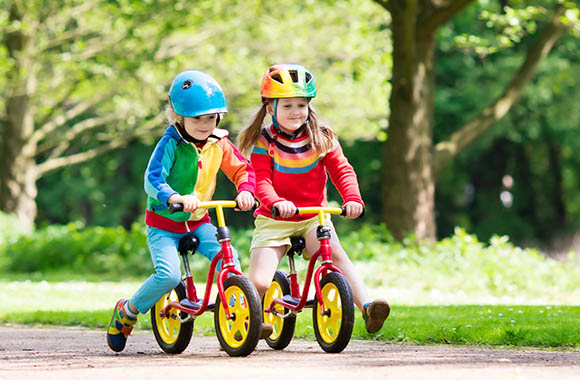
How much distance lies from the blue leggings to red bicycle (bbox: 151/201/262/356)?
0.22 feet

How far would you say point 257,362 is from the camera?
5.59 m

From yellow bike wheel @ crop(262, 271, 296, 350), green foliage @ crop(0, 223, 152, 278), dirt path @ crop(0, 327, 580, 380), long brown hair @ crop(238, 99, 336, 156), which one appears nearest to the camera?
dirt path @ crop(0, 327, 580, 380)

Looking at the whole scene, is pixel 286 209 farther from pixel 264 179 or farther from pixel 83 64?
pixel 83 64

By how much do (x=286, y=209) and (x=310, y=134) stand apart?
2.11 ft

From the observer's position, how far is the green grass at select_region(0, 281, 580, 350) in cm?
702

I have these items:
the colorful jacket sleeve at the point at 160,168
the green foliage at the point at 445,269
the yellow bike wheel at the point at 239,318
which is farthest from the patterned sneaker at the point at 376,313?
the green foliage at the point at 445,269

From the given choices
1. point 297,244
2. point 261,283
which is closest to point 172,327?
point 261,283

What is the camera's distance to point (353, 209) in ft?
19.6

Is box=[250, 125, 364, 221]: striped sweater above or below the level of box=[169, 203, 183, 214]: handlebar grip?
above

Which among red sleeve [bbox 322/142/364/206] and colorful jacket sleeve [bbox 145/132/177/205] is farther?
red sleeve [bbox 322/142/364/206]

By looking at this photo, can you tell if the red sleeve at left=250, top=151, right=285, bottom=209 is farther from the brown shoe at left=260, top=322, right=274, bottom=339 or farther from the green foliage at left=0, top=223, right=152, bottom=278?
the green foliage at left=0, top=223, right=152, bottom=278

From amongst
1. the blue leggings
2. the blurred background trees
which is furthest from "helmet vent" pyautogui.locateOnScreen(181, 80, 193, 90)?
the blurred background trees

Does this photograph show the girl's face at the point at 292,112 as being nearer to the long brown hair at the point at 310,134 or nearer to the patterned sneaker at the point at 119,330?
the long brown hair at the point at 310,134

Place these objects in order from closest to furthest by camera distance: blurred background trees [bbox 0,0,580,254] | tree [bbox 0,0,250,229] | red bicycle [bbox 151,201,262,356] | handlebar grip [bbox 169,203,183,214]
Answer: handlebar grip [bbox 169,203,183,214] < red bicycle [bbox 151,201,262,356] < tree [bbox 0,0,250,229] < blurred background trees [bbox 0,0,580,254]
